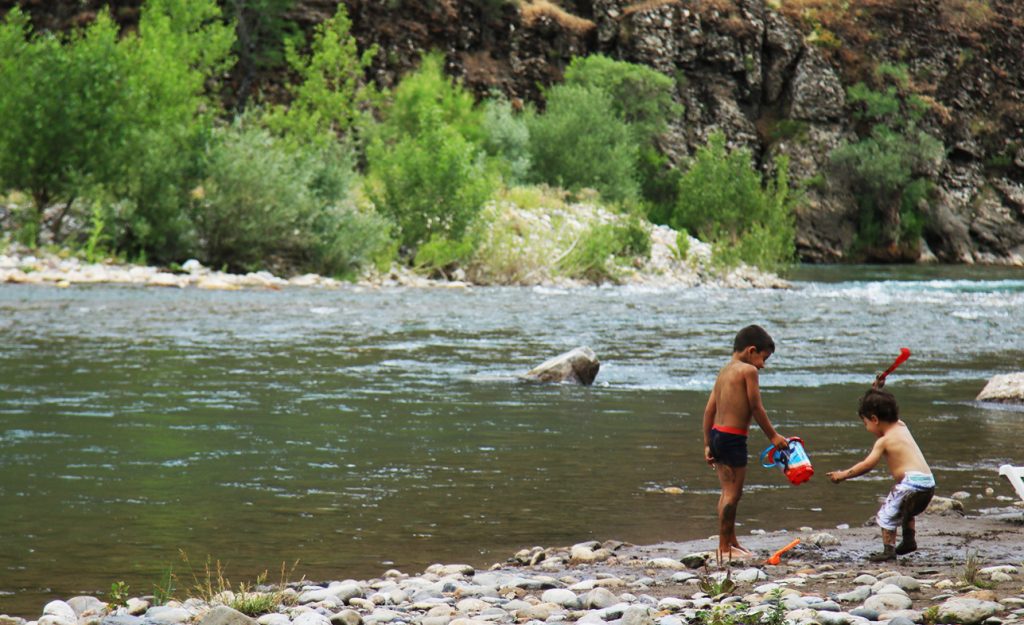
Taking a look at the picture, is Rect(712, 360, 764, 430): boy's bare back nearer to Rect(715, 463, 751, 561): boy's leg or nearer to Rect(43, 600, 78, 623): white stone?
Rect(715, 463, 751, 561): boy's leg

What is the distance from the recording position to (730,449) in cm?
657

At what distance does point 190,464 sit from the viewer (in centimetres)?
923

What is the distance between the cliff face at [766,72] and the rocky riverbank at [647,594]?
61.4m

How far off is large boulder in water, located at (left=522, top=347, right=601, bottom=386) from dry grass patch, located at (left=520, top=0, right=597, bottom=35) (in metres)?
57.3

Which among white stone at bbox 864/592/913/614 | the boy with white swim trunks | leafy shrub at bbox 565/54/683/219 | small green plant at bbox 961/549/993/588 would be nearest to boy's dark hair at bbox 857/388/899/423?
the boy with white swim trunks

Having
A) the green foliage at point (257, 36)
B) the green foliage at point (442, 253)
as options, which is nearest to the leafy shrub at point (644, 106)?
the green foliage at point (257, 36)

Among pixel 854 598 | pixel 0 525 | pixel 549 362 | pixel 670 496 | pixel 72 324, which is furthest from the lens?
pixel 72 324

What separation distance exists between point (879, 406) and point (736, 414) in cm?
91

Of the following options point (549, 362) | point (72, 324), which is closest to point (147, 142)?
point (72, 324)

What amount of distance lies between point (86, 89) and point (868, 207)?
48451 millimetres

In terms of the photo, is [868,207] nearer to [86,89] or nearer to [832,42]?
[832,42]

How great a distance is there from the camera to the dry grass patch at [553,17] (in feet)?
228

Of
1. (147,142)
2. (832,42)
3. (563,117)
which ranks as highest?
(832,42)

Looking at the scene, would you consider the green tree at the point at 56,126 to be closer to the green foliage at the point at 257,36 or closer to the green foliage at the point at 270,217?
the green foliage at the point at 270,217
